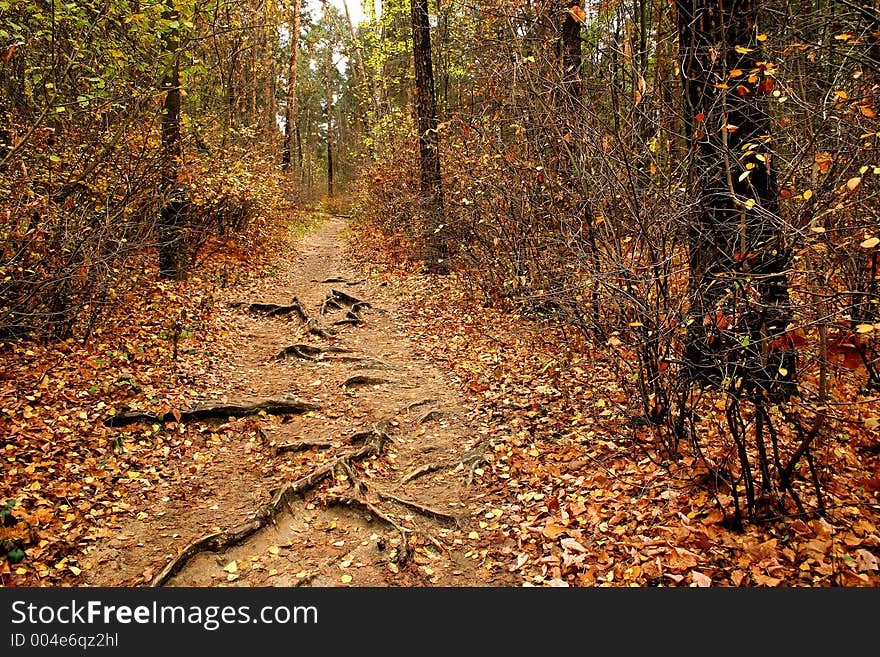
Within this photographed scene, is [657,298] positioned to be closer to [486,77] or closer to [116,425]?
[486,77]

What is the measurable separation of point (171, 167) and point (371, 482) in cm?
A: 690

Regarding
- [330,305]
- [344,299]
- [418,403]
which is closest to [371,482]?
[418,403]

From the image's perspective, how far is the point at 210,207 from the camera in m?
13.3

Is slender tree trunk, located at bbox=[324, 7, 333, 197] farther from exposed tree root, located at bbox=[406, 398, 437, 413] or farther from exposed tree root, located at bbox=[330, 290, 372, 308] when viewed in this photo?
exposed tree root, located at bbox=[406, 398, 437, 413]

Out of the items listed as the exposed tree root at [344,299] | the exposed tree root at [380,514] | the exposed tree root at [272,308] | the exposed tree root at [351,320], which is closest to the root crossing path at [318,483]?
the exposed tree root at [380,514]

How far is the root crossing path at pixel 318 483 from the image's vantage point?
4520 mm

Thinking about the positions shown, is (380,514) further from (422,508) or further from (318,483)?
(318,483)

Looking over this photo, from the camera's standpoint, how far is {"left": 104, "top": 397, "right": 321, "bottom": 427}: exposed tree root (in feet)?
21.0

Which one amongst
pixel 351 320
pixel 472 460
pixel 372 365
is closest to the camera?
pixel 472 460

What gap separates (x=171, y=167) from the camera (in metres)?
9.44

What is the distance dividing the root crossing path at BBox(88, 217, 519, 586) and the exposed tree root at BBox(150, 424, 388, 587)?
1 centimetres

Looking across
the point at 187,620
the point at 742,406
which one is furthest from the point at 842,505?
the point at 187,620

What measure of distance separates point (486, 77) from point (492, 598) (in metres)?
7.45

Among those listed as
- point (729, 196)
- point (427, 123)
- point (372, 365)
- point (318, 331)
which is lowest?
point (372, 365)
